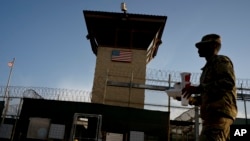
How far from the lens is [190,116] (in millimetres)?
11242

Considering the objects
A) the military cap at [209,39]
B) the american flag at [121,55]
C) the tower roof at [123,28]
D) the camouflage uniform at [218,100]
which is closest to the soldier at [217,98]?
the camouflage uniform at [218,100]

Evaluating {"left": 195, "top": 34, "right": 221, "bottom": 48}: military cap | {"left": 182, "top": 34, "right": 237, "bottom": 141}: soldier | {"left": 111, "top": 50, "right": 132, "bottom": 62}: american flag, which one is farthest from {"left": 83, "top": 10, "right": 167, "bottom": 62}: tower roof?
{"left": 182, "top": 34, "right": 237, "bottom": 141}: soldier

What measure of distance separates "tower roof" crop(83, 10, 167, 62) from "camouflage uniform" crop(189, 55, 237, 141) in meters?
12.6

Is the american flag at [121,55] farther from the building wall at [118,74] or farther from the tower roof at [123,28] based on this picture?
the tower roof at [123,28]

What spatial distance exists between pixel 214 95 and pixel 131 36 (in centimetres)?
1292

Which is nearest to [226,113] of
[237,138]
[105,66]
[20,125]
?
[237,138]

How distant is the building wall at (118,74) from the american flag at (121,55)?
0.18 m

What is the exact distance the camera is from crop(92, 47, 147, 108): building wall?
13.8 m

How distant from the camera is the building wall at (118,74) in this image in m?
13.8

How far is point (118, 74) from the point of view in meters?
14.6

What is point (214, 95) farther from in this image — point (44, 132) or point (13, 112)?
point (13, 112)

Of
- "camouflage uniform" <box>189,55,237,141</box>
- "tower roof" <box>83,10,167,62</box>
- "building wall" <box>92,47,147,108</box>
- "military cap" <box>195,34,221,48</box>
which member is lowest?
"camouflage uniform" <box>189,55,237,141</box>

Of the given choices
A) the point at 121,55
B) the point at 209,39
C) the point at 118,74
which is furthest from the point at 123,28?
the point at 209,39

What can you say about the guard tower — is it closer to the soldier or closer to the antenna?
the antenna
